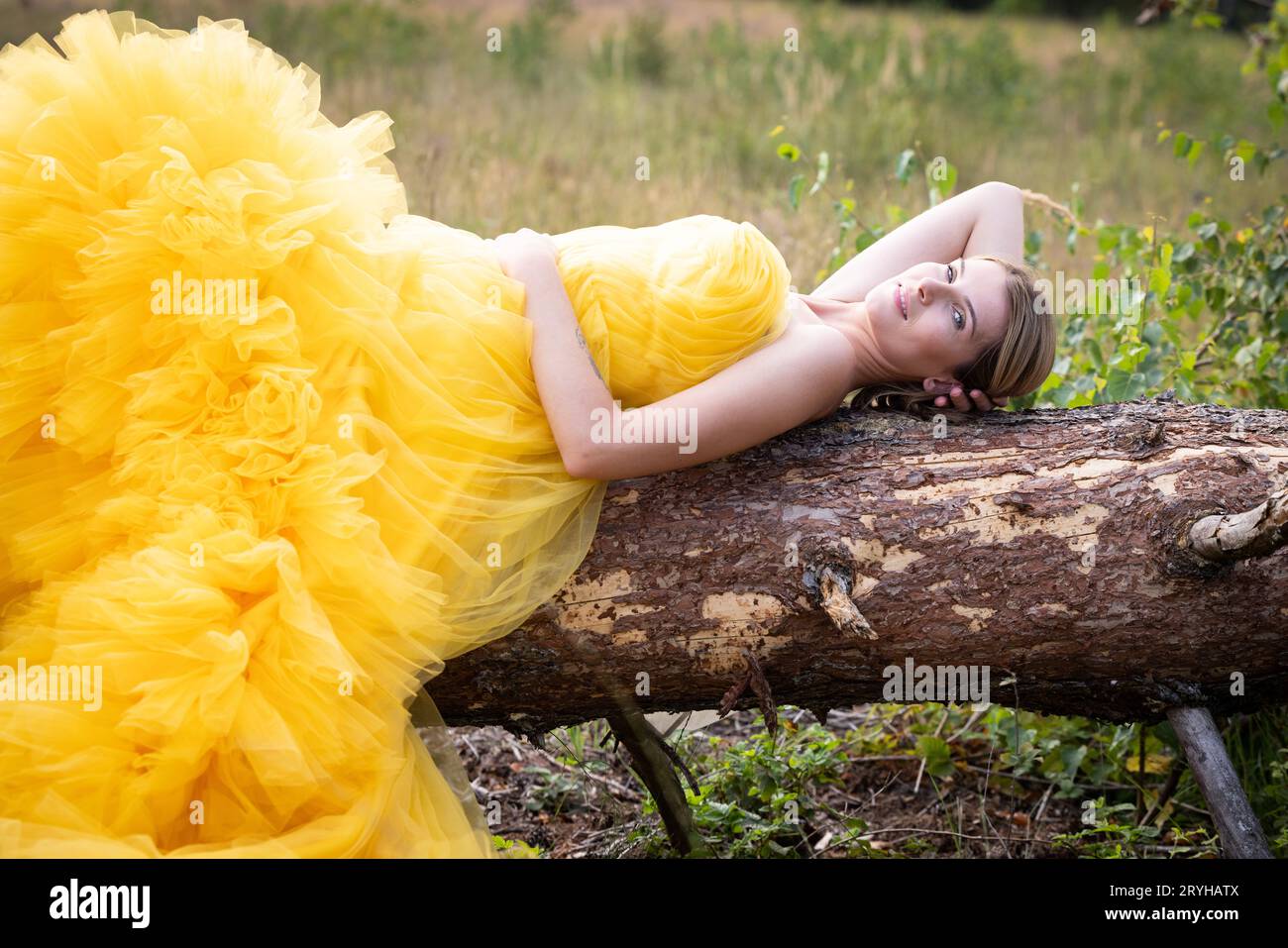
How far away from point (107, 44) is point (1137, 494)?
2.40 m

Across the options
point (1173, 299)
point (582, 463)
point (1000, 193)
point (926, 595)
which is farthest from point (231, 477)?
point (1173, 299)

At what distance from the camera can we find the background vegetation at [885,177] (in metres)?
3.49

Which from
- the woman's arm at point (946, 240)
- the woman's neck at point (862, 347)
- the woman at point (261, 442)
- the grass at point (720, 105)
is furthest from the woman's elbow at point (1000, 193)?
the grass at point (720, 105)

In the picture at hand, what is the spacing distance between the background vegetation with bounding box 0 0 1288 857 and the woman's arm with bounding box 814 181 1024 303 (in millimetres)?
303

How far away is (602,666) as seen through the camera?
260cm

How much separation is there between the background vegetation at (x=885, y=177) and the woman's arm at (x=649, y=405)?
42.8 inches

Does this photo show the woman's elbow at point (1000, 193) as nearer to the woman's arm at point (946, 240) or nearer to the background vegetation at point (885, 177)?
the woman's arm at point (946, 240)

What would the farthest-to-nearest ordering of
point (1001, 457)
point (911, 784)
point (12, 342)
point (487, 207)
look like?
point (487, 207) → point (911, 784) → point (1001, 457) → point (12, 342)

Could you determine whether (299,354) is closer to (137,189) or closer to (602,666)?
(137,189)

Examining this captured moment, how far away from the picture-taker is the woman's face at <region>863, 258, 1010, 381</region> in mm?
3010

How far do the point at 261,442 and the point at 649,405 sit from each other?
2.77 ft
